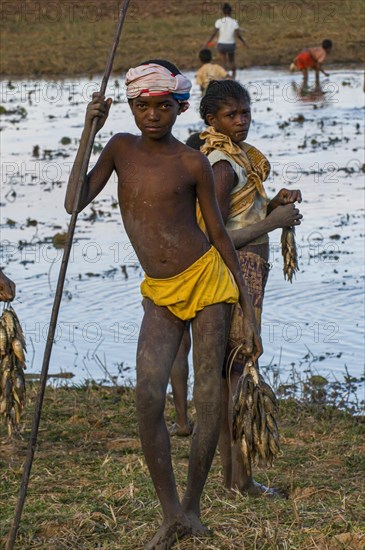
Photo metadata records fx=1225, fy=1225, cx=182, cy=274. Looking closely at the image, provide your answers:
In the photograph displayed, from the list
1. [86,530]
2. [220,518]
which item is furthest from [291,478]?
[86,530]

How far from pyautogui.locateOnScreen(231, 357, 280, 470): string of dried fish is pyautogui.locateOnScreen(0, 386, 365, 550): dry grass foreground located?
24 cm

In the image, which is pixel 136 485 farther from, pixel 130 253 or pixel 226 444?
pixel 130 253

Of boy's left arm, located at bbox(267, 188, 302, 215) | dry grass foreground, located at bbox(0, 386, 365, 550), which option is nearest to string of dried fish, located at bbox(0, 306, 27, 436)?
dry grass foreground, located at bbox(0, 386, 365, 550)

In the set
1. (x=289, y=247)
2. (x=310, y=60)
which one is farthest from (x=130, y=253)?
(x=310, y=60)

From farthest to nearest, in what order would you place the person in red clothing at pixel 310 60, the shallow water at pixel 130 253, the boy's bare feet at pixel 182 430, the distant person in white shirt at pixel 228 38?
1. the distant person in white shirt at pixel 228 38
2. the person in red clothing at pixel 310 60
3. the shallow water at pixel 130 253
4. the boy's bare feet at pixel 182 430

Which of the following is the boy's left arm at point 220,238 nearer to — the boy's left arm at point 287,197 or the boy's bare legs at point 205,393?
the boy's bare legs at point 205,393

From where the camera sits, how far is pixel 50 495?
501 centimetres

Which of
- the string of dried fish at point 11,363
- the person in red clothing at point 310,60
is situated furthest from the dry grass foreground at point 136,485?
the person in red clothing at point 310,60

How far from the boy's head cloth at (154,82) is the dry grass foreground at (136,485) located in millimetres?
1508

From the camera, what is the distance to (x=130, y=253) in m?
10.3

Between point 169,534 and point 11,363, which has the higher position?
point 11,363

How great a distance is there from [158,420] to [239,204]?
4.03 ft

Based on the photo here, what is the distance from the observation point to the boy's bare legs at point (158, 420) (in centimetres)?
402

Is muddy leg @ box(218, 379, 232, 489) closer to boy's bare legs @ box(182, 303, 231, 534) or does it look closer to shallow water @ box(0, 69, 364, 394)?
boy's bare legs @ box(182, 303, 231, 534)
